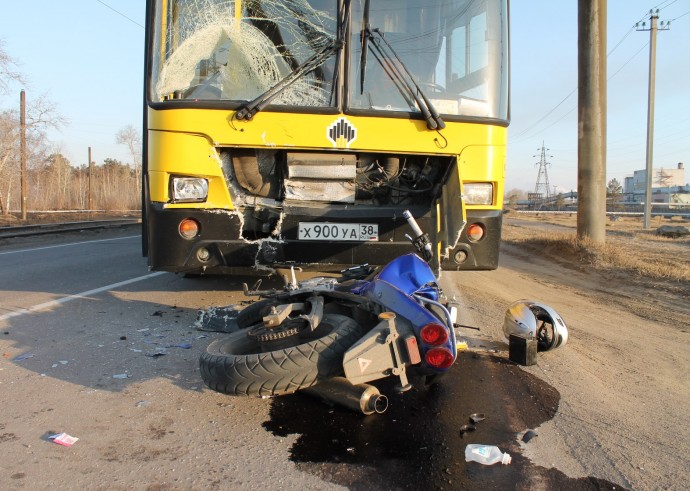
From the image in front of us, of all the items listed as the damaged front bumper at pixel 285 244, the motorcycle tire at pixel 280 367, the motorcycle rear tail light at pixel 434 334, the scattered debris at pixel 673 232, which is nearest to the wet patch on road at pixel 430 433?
the motorcycle tire at pixel 280 367

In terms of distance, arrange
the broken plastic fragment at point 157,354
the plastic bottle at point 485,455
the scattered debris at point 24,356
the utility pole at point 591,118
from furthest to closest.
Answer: the utility pole at point 591,118 → the broken plastic fragment at point 157,354 → the scattered debris at point 24,356 → the plastic bottle at point 485,455

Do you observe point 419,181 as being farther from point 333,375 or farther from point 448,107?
point 333,375

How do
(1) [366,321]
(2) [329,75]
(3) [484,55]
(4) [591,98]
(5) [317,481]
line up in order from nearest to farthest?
(5) [317,481], (1) [366,321], (2) [329,75], (3) [484,55], (4) [591,98]

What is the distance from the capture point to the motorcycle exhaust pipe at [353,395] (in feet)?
10.0

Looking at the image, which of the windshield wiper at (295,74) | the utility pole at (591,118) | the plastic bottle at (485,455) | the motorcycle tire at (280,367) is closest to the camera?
the plastic bottle at (485,455)

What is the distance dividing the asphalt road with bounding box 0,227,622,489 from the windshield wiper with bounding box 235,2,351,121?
2068 millimetres

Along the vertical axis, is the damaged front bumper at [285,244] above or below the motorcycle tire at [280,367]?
above

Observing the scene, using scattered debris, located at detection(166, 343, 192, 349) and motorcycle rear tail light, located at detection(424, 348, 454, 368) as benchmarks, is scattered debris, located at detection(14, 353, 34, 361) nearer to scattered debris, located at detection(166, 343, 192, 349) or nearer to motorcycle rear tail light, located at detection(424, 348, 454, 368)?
scattered debris, located at detection(166, 343, 192, 349)

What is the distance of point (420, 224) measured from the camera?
5207 millimetres

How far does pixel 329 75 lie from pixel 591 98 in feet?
31.1

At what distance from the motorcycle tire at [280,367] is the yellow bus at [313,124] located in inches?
80.5

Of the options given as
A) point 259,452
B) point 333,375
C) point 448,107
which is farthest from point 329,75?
point 259,452

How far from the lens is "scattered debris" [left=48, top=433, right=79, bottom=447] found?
108 inches

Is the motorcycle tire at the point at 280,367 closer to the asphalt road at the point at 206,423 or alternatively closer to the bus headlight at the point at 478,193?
the asphalt road at the point at 206,423
